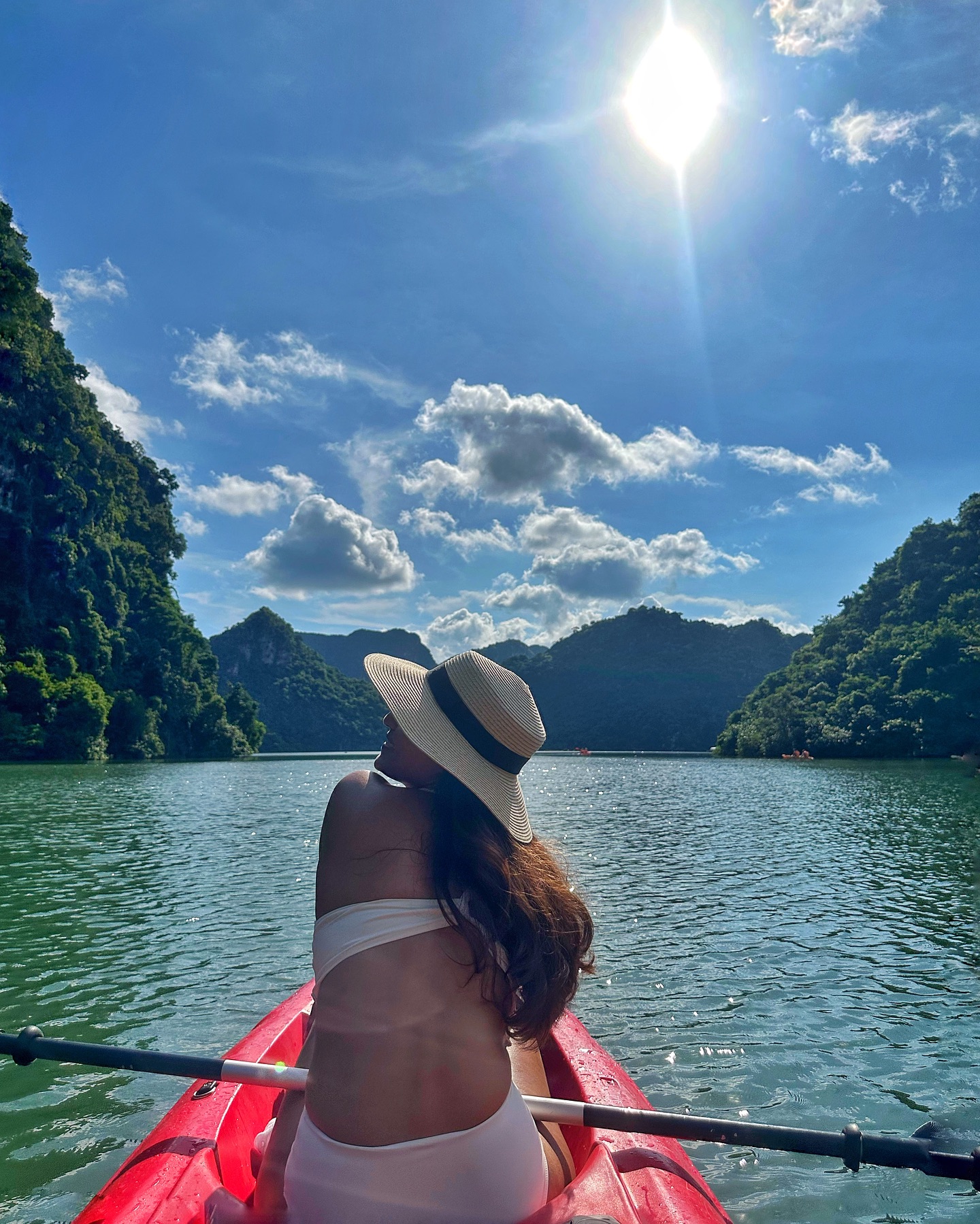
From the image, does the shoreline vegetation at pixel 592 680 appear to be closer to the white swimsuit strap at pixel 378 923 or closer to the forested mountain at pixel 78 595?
the forested mountain at pixel 78 595

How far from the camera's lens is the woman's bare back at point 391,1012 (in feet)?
5.84

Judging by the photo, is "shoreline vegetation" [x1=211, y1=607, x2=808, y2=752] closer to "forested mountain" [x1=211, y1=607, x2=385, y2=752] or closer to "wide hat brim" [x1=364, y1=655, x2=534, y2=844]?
"forested mountain" [x1=211, y1=607, x2=385, y2=752]

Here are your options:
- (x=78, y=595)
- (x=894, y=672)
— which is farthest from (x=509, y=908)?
(x=894, y=672)

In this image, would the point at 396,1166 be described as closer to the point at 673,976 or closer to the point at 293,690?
the point at 673,976

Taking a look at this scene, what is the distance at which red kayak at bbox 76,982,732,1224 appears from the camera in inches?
99.9

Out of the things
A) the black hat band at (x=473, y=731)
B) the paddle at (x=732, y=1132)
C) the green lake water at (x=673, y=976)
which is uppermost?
the black hat band at (x=473, y=731)

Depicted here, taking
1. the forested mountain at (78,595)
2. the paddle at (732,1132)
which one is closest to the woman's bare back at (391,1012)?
the paddle at (732,1132)

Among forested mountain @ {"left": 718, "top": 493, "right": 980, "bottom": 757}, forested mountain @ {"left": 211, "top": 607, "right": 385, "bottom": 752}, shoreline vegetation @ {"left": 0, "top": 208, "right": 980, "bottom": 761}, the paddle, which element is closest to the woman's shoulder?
the paddle

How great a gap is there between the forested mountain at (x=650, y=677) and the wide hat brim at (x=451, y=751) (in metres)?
129

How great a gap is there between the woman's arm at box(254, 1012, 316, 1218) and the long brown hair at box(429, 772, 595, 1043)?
1.68ft

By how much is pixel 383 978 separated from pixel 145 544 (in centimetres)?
8450

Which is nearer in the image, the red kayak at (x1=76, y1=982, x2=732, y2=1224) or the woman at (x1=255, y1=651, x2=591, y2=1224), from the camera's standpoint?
the woman at (x1=255, y1=651, x2=591, y2=1224)

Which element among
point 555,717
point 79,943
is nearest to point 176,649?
point 79,943

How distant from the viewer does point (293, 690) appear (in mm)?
155250
